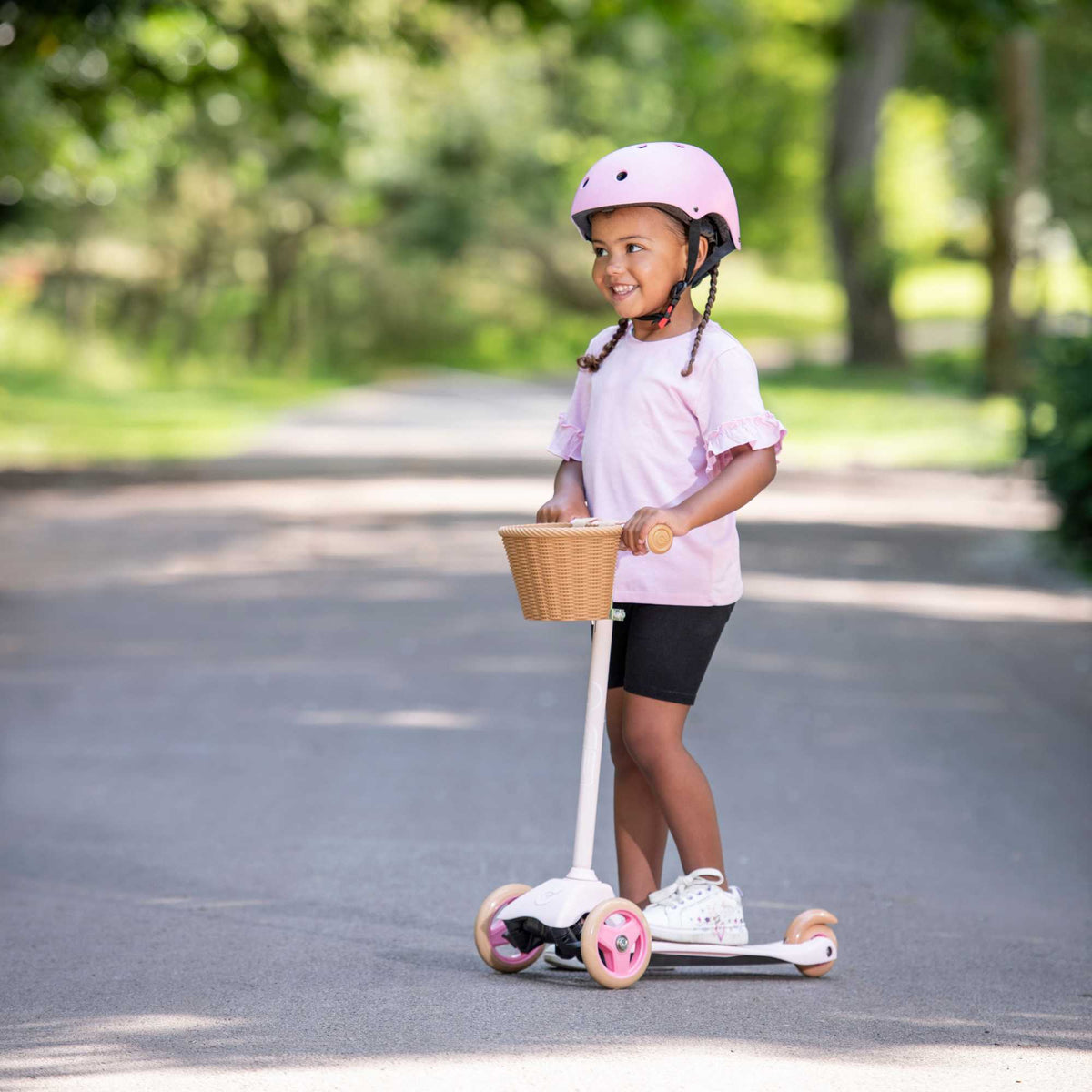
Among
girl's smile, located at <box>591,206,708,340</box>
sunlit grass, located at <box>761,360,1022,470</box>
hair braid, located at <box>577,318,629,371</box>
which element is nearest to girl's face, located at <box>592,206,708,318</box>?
girl's smile, located at <box>591,206,708,340</box>

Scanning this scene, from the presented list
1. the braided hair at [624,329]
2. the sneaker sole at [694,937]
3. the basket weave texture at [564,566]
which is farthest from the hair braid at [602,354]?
the sneaker sole at [694,937]

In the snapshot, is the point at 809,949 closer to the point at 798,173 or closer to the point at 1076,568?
the point at 1076,568

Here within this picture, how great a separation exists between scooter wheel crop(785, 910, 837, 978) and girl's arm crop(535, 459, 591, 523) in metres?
1.05

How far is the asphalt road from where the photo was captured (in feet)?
13.0

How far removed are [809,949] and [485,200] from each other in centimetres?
3867

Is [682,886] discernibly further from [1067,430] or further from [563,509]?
[1067,430]

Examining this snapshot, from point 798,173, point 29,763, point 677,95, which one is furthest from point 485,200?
point 29,763

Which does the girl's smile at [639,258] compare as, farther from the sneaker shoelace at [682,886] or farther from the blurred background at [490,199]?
the blurred background at [490,199]

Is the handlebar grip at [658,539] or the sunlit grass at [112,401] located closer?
the handlebar grip at [658,539]

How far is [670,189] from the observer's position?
14.3 feet

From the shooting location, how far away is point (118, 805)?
6367mm

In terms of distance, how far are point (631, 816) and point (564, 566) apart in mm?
782

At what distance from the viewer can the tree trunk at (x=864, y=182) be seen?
1329 inches

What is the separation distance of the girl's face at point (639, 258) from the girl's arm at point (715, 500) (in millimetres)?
406
